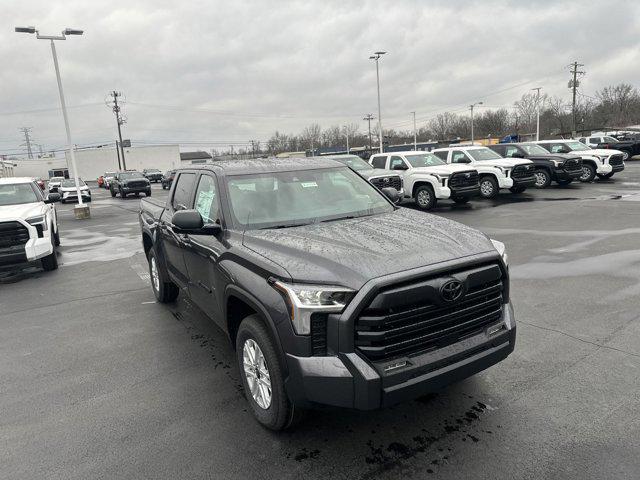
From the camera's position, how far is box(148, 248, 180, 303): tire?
586 cm

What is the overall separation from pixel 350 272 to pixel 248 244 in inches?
39.0

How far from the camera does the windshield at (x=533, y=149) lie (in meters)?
18.3

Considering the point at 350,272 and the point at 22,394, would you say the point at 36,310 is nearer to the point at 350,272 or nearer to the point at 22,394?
the point at 22,394

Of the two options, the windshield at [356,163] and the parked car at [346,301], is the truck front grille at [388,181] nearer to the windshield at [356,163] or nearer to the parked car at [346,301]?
the windshield at [356,163]

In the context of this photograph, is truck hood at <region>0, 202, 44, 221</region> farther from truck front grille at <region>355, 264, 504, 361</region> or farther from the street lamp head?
the street lamp head

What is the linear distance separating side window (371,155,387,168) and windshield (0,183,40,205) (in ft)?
34.2

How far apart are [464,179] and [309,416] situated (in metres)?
12.4

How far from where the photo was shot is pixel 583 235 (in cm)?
903

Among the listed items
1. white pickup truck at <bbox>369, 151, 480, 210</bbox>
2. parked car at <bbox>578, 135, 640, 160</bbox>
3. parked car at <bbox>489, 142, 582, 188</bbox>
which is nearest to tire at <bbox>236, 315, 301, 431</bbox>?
white pickup truck at <bbox>369, 151, 480, 210</bbox>

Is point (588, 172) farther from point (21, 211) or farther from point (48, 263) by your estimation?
point (21, 211)

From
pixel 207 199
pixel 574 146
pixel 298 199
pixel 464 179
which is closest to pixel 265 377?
pixel 298 199

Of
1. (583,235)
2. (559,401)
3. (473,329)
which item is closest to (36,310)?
(473,329)

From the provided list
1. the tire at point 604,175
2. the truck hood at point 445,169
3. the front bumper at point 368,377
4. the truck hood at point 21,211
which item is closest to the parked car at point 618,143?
the tire at point 604,175

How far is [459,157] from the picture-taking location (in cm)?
1634
